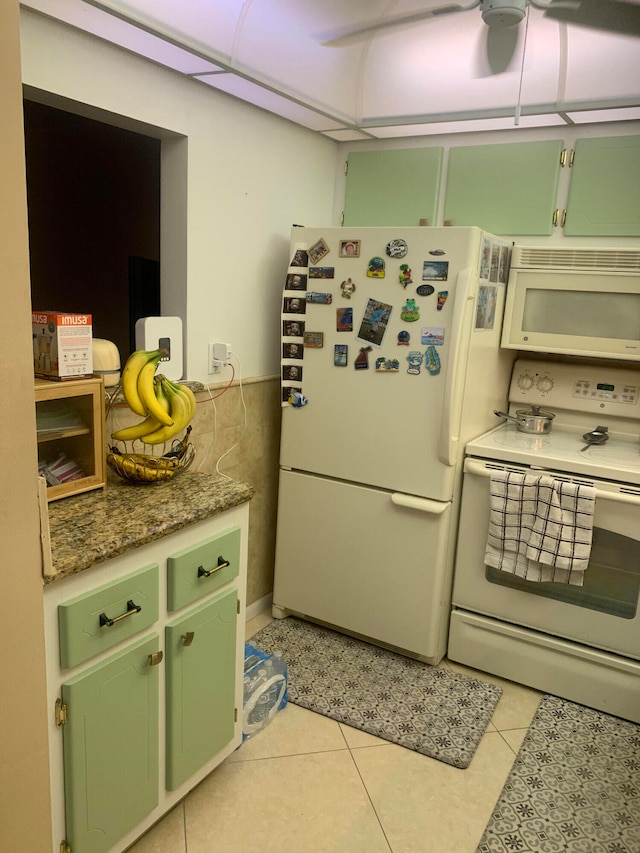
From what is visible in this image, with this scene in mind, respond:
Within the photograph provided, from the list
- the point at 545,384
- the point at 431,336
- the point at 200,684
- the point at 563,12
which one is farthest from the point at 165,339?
the point at 545,384

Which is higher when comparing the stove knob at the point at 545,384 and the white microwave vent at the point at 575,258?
the white microwave vent at the point at 575,258

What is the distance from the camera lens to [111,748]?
1.54 m

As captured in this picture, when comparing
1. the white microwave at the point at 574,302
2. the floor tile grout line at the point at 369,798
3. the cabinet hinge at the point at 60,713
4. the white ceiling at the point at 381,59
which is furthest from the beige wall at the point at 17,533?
the white microwave at the point at 574,302

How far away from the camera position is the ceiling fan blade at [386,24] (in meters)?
1.86

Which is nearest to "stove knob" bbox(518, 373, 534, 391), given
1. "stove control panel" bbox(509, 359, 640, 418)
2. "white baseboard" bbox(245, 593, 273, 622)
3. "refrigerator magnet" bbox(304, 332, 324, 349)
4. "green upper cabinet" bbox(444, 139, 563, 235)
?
"stove control panel" bbox(509, 359, 640, 418)

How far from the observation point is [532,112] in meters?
2.35

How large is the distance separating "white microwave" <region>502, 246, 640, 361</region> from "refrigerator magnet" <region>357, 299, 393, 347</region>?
1.91 ft

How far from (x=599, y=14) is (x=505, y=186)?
37.5 inches

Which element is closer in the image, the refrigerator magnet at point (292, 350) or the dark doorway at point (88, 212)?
the refrigerator magnet at point (292, 350)

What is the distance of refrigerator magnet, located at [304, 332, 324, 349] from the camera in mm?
2633

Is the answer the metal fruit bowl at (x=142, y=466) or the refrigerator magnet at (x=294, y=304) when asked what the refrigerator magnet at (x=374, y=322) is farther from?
the metal fruit bowl at (x=142, y=466)

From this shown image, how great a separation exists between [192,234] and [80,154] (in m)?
1.57

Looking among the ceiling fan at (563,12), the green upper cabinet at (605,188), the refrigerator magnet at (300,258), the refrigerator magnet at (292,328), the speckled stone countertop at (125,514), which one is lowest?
the speckled stone countertop at (125,514)

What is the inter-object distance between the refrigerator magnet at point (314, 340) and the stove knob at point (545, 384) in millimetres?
1032
